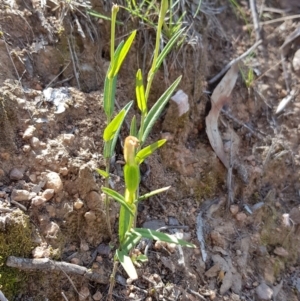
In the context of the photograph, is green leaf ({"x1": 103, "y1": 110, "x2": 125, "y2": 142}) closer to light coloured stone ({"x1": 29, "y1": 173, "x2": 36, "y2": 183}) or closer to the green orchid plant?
the green orchid plant

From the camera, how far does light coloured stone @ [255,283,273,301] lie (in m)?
1.74

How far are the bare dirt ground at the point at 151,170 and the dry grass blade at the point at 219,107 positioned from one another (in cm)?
3

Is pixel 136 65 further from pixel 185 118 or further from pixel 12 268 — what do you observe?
pixel 12 268

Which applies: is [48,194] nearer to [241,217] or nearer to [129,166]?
[129,166]

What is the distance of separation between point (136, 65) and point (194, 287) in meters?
0.96

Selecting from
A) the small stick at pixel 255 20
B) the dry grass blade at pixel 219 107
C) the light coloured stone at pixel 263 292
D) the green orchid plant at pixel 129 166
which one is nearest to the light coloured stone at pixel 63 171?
the green orchid plant at pixel 129 166

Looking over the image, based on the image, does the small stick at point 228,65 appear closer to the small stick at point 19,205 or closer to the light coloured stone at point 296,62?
the light coloured stone at point 296,62

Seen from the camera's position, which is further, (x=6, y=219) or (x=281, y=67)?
(x=281, y=67)

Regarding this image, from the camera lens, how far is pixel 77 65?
74.2 inches

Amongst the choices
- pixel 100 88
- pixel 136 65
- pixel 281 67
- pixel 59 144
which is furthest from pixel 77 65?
pixel 281 67

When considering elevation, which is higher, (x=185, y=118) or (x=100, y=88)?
(x=100, y=88)

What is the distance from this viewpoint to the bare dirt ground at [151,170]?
150cm

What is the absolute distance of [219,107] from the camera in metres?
2.12

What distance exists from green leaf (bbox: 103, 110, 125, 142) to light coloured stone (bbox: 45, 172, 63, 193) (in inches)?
11.5
